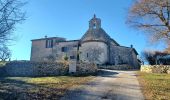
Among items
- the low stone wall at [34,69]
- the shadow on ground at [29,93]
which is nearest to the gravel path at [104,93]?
the shadow on ground at [29,93]

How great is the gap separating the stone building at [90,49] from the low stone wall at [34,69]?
Result: 21452 millimetres

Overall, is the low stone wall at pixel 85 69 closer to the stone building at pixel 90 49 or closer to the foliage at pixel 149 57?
the stone building at pixel 90 49

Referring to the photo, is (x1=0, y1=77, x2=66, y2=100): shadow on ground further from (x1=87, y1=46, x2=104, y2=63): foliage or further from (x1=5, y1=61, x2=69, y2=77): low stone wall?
(x1=87, y1=46, x2=104, y2=63): foliage

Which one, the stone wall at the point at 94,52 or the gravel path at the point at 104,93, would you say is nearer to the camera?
the gravel path at the point at 104,93

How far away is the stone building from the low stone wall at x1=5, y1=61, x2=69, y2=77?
845 inches

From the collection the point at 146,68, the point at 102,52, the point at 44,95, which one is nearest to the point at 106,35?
the point at 102,52

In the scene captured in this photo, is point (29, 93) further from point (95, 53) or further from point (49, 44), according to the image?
point (49, 44)

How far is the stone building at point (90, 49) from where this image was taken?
182ft

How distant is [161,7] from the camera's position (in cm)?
2983

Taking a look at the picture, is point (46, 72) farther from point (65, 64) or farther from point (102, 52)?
point (102, 52)

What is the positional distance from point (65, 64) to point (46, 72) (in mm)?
2377

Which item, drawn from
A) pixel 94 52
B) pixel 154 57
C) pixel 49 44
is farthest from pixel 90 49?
pixel 154 57

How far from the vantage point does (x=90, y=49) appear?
55.3 metres

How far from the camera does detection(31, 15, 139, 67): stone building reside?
55344 mm
